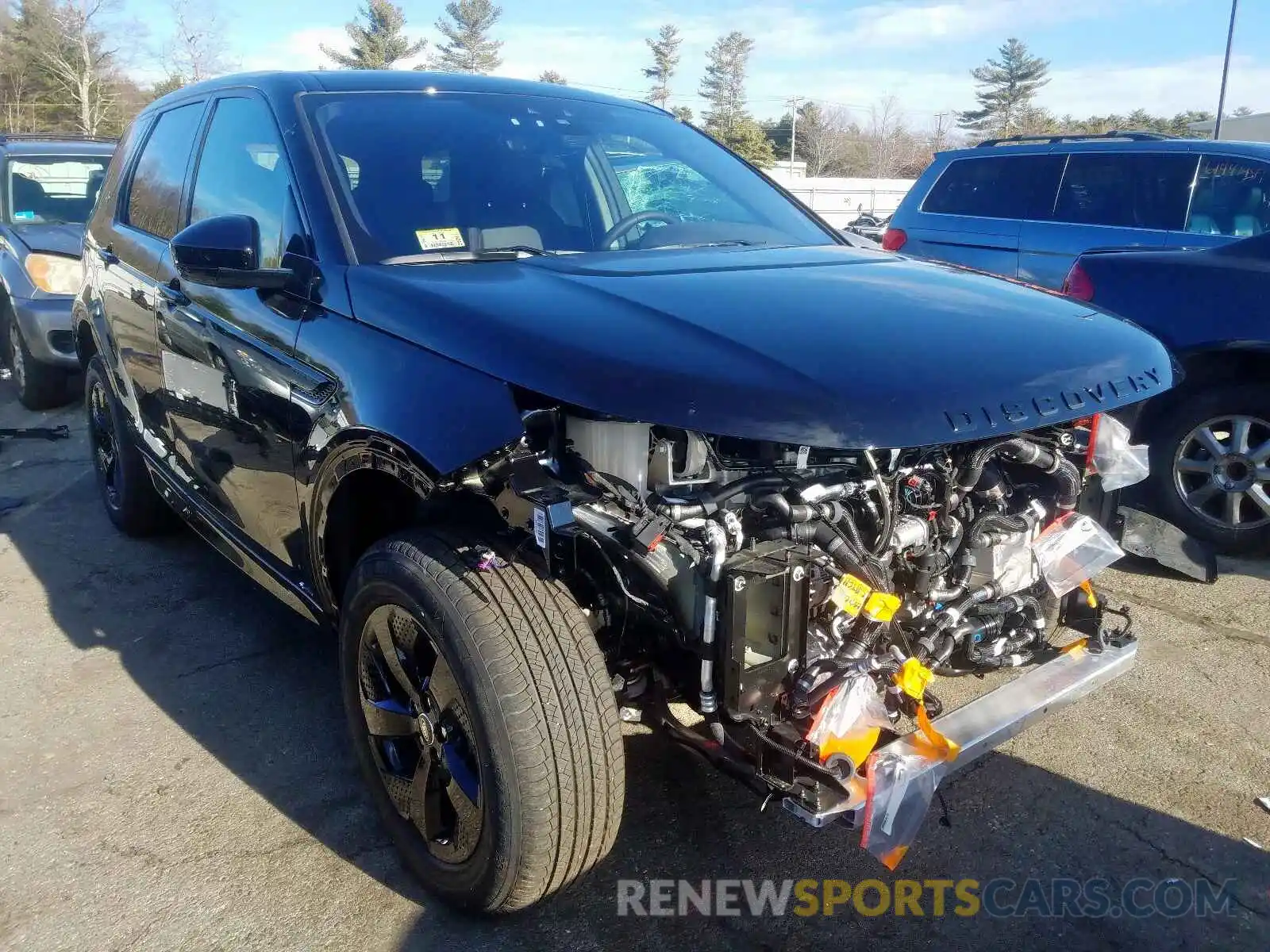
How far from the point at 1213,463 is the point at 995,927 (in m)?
2.90

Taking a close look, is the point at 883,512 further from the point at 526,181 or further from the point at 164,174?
the point at 164,174

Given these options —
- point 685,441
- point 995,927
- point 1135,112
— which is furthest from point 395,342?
point 1135,112

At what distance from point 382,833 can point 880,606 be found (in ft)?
4.78

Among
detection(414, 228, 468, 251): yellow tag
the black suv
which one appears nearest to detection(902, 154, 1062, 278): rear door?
detection(414, 228, 468, 251): yellow tag

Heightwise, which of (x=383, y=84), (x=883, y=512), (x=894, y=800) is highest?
(x=383, y=84)

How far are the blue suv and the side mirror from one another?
4.15m

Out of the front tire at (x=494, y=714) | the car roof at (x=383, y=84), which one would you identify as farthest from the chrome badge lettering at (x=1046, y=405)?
the car roof at (x=383, y=84)

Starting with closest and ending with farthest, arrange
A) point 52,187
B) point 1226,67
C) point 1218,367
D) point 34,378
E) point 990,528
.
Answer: point 990,528
point 1218,367
point 34,378
point 52,187
point 1226,67

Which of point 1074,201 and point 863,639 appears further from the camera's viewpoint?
point 1074,201

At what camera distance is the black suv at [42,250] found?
7.23 m

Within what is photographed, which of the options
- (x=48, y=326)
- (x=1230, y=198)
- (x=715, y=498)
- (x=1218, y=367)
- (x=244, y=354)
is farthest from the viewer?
(x=48, y=326)

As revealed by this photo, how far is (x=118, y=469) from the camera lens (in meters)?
4.61

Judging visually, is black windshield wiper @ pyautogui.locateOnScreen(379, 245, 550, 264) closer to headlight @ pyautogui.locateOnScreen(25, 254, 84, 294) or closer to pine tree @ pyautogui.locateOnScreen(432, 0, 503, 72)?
headlight @ pyautogui.locateOnScreen(25, 254, 84, 294)

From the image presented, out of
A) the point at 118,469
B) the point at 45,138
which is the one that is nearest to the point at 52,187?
the point at 45,138
